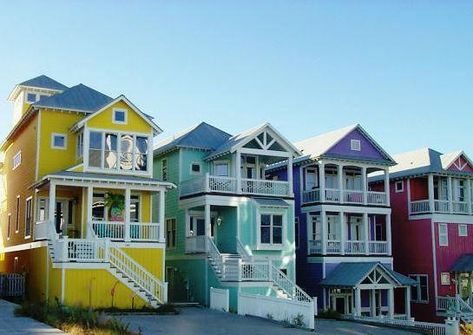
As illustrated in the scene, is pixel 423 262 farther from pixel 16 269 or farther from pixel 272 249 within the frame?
pixel 16 269

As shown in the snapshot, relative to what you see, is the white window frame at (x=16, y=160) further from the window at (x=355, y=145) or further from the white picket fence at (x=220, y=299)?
the window at (x=355, y=145)

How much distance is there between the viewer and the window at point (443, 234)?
41531 mm

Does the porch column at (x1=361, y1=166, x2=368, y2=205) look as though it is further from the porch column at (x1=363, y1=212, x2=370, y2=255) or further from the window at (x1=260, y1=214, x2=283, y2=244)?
the window at (x1=260, y1=214, x2=283, y2=244)

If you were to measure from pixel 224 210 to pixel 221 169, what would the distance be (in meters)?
2.51

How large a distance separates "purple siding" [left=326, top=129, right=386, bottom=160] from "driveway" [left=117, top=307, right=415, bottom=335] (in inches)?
524

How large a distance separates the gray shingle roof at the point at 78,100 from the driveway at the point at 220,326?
11266mm

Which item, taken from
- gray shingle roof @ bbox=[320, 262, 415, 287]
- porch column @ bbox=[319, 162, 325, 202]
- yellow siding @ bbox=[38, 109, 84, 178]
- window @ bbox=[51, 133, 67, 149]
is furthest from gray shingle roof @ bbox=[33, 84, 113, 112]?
gray shingle roof @ bbox=[320, 262, 415, 287]

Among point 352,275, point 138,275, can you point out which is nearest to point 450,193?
point 352,275

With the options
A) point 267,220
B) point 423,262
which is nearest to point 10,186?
point 267,220

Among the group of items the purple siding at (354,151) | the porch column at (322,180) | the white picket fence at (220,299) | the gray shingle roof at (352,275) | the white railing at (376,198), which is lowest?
the white picket fence at (220,299)

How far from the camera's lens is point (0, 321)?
20094 millimetres

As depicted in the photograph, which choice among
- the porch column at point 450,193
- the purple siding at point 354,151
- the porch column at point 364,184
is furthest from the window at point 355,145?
the porch column at point 450,193

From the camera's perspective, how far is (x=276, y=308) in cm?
2655

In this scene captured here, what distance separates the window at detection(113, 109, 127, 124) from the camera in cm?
3152
